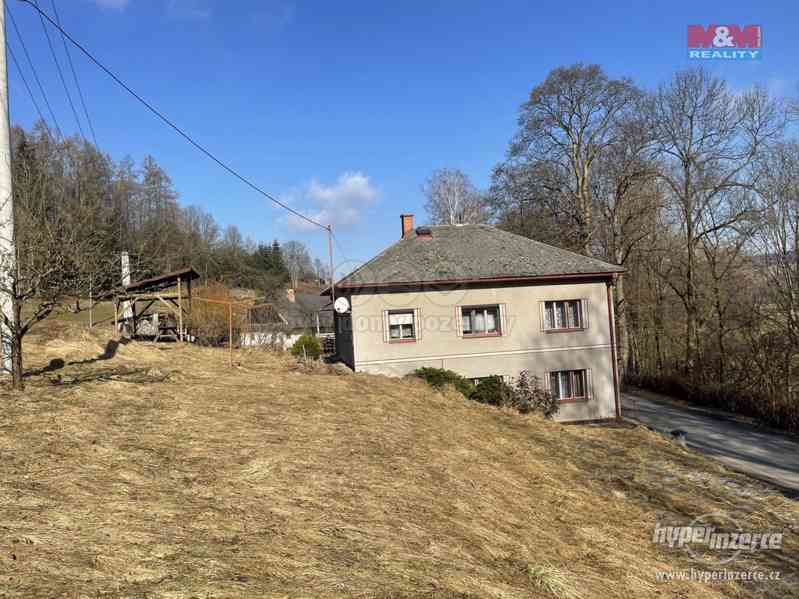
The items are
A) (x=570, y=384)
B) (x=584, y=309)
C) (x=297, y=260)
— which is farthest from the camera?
(x=297, y=260)

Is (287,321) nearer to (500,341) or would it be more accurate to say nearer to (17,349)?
(500,341)

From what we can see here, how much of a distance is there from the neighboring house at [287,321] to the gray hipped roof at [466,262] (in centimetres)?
956

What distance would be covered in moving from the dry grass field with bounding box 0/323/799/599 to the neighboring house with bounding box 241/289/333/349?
602 inches

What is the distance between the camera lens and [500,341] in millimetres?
19234

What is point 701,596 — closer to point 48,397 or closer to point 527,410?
point 48,397

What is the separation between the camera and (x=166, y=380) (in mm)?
11477

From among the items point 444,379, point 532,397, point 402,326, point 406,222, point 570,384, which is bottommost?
point 532,397

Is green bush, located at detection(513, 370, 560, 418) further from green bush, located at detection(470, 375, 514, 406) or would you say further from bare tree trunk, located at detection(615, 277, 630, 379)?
bare tree trunk, located at detection(615, 277, 630, 379)

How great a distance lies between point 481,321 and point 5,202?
47.4 ft

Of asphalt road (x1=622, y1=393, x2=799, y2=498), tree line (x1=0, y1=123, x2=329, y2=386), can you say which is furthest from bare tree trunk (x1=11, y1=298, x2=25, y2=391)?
asphalt road (x1=622, y1=393, x2=799, y2=498)

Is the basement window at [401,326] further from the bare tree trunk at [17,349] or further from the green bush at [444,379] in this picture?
the bare tree trunk at [17,349]

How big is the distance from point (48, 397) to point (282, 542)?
610cm

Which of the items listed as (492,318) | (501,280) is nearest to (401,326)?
(492,318)

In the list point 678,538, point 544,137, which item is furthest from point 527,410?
point 544,137
